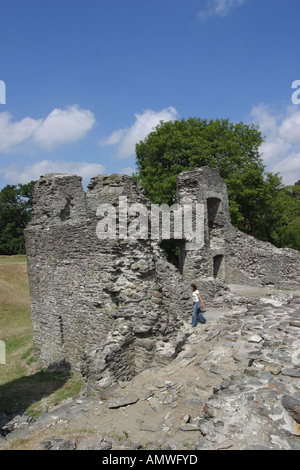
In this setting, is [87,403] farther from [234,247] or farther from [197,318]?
[234,247]

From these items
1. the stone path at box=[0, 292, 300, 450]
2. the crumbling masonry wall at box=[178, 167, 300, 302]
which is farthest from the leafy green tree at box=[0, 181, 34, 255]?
the stone path at box=[0, 292, 300, 450]

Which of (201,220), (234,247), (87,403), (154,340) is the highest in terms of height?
(201,220)

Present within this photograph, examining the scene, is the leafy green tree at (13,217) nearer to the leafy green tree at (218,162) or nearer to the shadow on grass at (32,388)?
the leafy green tree at (218,162)

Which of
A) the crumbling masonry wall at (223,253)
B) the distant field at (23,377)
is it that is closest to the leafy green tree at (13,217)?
the distant field at (23,377)

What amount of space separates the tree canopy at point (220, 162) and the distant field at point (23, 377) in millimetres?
10807

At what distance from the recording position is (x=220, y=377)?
5.37 metres

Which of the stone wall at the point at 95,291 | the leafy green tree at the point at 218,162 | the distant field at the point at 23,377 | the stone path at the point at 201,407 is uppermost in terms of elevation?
the leafy green tree at the point at 218,162

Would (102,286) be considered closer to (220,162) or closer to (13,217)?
(220,162)

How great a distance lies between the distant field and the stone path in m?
0.95

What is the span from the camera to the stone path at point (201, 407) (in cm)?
387

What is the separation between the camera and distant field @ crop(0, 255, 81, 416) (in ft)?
23.6

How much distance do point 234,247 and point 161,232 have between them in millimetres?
4737

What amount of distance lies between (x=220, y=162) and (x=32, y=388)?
52.2 feet
